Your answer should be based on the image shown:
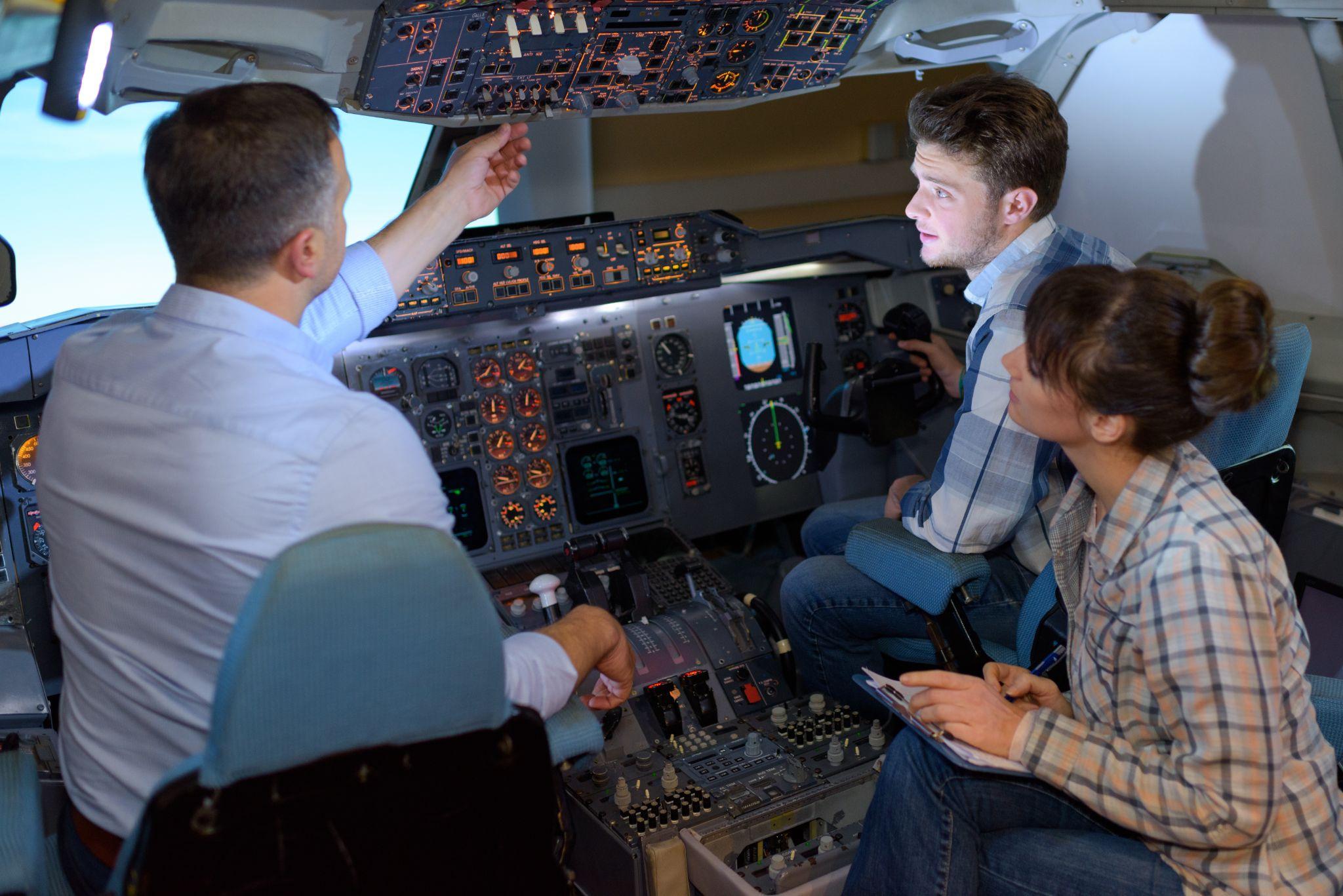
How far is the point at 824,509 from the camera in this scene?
304 cm

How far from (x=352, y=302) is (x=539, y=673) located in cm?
85

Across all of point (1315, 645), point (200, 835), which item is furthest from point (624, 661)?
point (1315, 645)

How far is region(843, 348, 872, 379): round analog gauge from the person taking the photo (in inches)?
161

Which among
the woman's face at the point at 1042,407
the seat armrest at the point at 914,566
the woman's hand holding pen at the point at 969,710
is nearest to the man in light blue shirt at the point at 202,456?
the woman's hand holding pen at the point at 969,710

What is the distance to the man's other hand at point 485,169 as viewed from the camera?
2176 millimetres

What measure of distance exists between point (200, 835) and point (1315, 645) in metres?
2.86

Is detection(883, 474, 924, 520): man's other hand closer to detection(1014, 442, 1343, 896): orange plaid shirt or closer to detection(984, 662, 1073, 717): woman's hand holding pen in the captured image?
detection(984, 662, 1073, 717): woman's hand holding pen

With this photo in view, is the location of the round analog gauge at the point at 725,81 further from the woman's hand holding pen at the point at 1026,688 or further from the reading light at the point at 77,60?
the woman's hand holding pen at the point at 1026,688

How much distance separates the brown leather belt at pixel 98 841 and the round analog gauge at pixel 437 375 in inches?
82.1

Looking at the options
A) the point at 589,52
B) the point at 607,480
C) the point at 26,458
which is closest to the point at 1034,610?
the point at 589,52

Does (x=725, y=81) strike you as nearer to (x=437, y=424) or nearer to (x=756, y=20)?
(x=756, y=20)

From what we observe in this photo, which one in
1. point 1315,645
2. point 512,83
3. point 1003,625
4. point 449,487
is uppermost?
point 512,83

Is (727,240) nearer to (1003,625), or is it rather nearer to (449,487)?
(449,487)

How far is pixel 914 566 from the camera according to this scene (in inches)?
88.5
